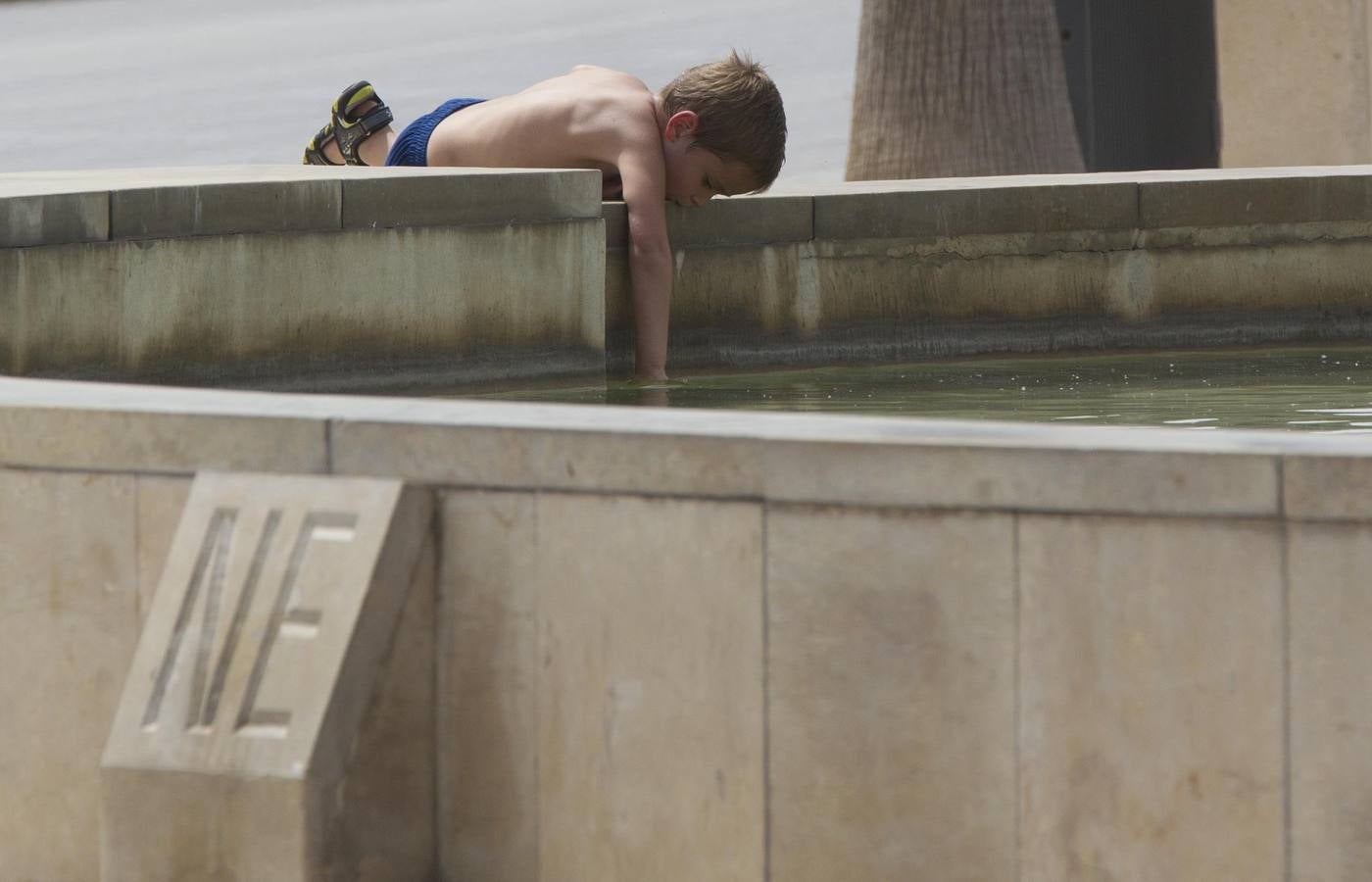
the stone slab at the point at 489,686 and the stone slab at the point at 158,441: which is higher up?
the stone slab at the point at 158,441

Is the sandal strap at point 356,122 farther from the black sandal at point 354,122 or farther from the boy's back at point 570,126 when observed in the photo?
the boy's back at point 570,126

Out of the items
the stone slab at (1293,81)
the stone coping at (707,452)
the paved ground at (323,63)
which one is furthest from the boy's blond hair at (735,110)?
the paved ground at (323,63)

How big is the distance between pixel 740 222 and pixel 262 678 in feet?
10.3

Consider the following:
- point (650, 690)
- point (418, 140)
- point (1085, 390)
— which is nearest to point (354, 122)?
point (418, 140)

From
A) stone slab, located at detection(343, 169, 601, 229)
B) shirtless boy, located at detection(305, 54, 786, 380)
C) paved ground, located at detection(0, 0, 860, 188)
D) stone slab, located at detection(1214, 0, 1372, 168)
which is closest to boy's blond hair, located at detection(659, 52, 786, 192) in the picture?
shirtless boy, located at detection(305, 54, 786, 380)

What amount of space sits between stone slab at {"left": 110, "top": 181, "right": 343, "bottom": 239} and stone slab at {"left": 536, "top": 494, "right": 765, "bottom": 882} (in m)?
1.99

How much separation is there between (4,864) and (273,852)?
0.60m

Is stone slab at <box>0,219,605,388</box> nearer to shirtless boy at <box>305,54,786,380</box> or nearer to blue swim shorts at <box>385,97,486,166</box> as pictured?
shirtless boy at <box>305,54,786,380</box>

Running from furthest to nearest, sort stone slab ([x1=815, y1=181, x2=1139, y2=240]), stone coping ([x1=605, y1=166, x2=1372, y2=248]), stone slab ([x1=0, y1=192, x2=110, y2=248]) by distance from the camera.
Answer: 1. stone slab ([x1=815, y1=181, x2=1139, y2=240])
2. stone coping ([x1=605, y1=166, x2=1372, y2=248])
3. stone slab ([x1=0, y1=192, x2=110, y2=248])

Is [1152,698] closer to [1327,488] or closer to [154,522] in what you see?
[1327,488]

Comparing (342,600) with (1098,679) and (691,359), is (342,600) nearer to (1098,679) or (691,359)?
(1098,679)

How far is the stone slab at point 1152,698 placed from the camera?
253 centimetres

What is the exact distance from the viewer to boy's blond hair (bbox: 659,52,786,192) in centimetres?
517

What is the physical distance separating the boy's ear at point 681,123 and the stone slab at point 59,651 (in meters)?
2.50
